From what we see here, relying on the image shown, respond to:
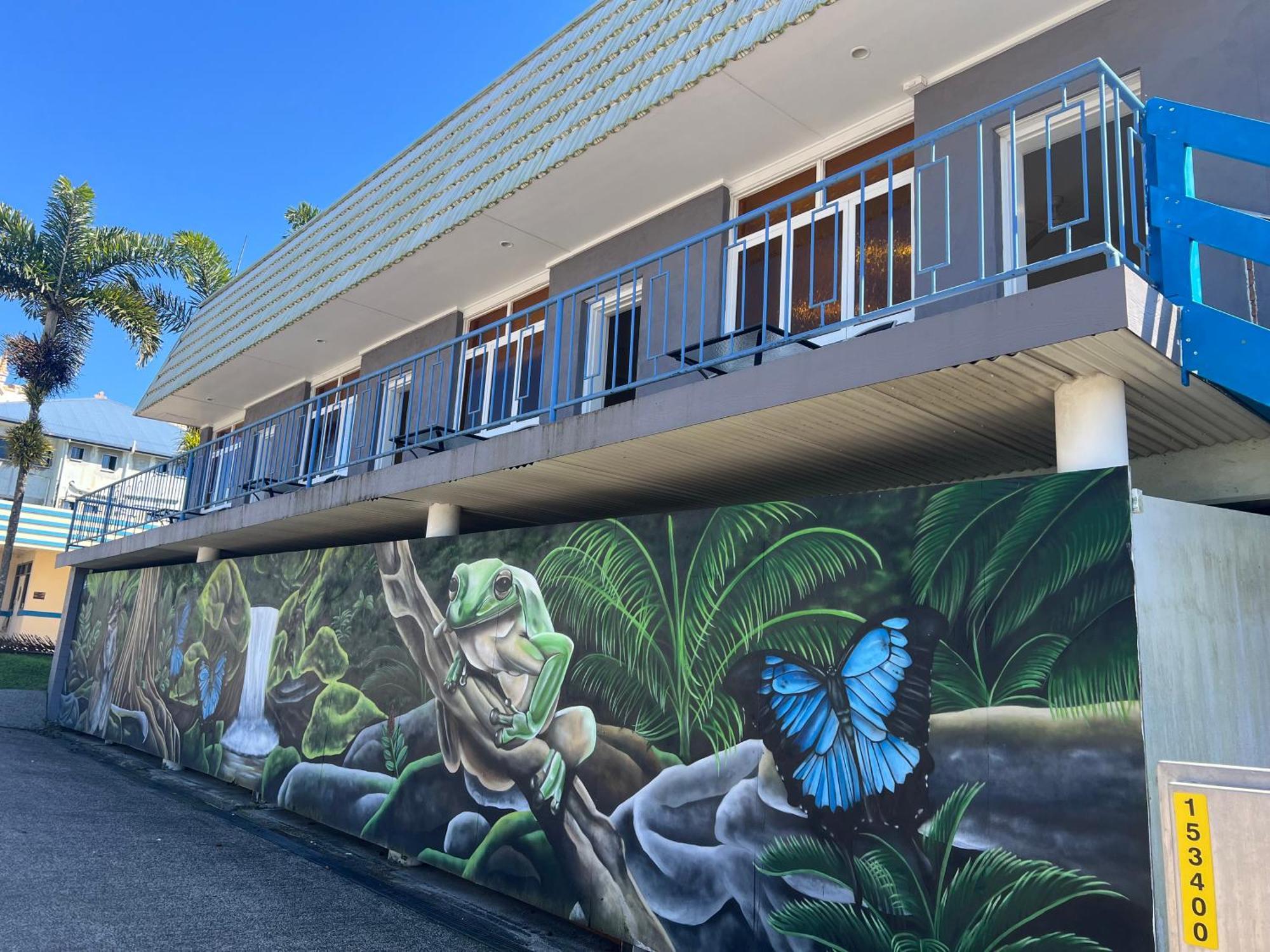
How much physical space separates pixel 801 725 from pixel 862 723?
36 cm

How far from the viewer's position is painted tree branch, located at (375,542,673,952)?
17.9ft

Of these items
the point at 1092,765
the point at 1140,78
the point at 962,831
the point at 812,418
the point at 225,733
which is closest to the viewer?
the point at 1092,765

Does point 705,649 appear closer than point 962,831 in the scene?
No

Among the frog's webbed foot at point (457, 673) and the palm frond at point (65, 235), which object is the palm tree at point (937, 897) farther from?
A: the palm frond at point (65, 235)

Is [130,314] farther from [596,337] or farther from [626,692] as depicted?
[626,692]

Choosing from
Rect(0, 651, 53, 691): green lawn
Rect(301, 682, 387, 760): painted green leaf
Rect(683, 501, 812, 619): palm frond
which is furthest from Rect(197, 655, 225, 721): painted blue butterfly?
Rect(0, 651, 53, 691): green lawn

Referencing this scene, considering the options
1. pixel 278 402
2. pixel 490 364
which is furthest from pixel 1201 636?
pixel 278 402

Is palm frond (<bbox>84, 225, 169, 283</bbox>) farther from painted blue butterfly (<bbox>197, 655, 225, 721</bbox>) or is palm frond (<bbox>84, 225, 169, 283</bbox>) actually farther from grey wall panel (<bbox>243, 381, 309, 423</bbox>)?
painted blue butterfly (<bbox>197, 655, 225, 721</bbox>)

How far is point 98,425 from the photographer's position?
125ft

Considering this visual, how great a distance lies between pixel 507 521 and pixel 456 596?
6.03 feet

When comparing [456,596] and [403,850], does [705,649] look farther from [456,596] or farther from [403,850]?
[403,850]

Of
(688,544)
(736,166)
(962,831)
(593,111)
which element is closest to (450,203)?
(593,111)

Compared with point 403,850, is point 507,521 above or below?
above

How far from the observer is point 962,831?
13.1ft
